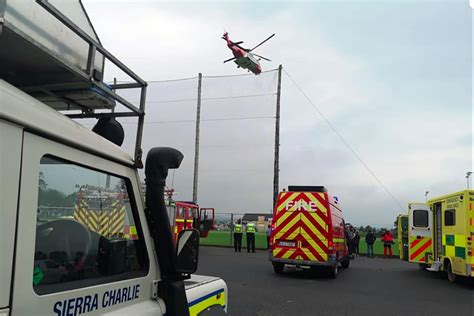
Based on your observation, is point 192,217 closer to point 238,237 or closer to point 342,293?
point 238,237

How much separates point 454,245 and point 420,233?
2.46m

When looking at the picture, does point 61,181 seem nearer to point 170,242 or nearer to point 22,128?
point 22,128

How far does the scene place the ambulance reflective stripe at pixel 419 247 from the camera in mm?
13875

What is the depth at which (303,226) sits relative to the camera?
1206 centimetres

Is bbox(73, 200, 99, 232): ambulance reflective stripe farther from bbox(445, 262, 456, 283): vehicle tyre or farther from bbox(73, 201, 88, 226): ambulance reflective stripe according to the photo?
bbox(445, 262, 456, 283): vehicle tyre

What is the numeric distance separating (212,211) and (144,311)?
2077 cm

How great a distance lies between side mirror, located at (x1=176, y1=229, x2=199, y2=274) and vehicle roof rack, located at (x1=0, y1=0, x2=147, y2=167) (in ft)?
1.56

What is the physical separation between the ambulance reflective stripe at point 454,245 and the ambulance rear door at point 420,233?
1.47 m

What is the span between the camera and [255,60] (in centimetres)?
2114

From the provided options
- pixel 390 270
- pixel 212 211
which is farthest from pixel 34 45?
pixel 212 211

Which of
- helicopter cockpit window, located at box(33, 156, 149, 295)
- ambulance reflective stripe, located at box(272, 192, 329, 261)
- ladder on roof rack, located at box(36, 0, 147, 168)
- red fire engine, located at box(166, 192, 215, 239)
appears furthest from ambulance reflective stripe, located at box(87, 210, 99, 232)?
red fire engine, located at box(166, 192, 215, 239)

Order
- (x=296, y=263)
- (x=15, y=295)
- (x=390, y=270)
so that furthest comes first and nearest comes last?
(x=390, y=270) → (x=296, y=263) → (x=15, y=295)

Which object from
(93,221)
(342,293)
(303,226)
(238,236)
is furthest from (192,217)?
(93,221)

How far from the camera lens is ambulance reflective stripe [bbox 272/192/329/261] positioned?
1189 cm
